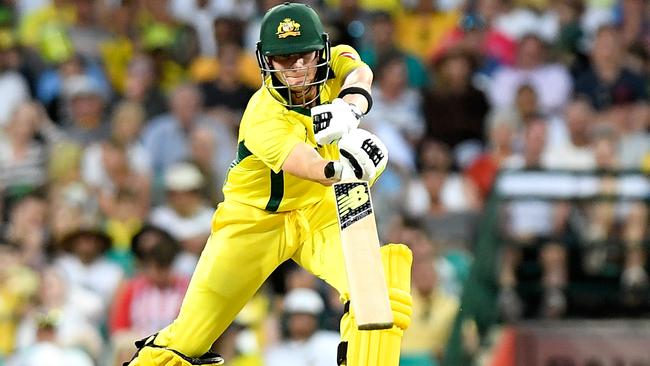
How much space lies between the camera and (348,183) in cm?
721

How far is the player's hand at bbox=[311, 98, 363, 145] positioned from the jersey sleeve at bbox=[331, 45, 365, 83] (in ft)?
2.32

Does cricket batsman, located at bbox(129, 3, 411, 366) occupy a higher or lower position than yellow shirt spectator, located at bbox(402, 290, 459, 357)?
higher

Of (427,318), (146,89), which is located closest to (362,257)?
(427,318)

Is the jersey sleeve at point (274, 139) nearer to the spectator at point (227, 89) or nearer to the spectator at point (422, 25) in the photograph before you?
the spectator at point (227, 89)

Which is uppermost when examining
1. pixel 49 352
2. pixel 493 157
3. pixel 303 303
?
pixel 493 157

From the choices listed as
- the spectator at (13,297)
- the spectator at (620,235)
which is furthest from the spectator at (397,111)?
the spectator at (13,297)

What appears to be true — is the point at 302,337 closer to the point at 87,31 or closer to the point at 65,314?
the point at 65,314

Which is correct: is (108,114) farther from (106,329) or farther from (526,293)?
(526,293)

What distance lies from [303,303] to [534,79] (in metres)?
3.59

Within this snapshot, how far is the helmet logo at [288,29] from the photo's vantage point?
740 centimetres

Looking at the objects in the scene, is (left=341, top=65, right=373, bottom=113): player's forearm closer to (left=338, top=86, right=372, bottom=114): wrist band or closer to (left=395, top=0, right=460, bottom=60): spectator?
(left=338, top=86, right=372, bottom=114): wrist band

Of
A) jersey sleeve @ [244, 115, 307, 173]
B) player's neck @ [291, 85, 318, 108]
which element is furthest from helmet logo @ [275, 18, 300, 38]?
jersey sleeve @ [244, 115, 307, 173]

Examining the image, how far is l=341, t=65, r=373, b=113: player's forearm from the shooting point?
746 cm

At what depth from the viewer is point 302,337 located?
1180 cm
